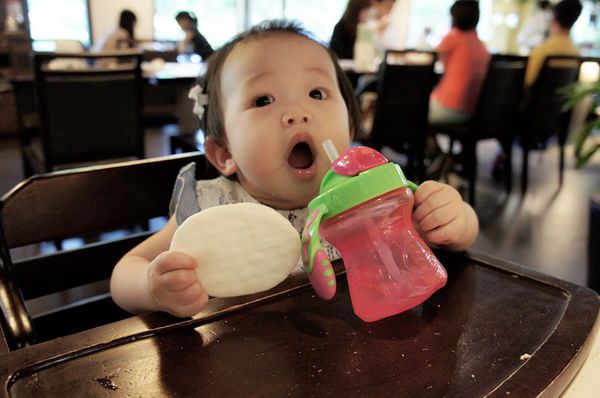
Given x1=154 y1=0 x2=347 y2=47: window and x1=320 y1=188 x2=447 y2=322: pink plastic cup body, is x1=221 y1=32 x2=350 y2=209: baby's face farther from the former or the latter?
x1=154 y1=0 x2=347 y2=47: window

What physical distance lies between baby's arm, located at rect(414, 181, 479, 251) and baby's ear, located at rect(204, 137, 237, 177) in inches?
13.7

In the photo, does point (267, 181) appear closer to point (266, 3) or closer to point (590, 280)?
point (590, 280)

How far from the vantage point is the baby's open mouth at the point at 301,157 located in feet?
2.58

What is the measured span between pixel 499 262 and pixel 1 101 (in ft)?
12.8

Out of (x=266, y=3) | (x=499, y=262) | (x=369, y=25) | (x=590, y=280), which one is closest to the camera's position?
(x=499, y=262)

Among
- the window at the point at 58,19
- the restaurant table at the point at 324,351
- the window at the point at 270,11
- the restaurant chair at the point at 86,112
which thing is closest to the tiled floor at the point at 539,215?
the restaurant chair at the point at 86,112

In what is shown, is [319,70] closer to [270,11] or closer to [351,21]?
[351,21]

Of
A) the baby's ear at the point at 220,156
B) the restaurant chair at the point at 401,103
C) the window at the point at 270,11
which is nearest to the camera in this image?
the baby's ear at the point at 220,156

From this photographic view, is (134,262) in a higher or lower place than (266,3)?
lower

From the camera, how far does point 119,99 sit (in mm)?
2320

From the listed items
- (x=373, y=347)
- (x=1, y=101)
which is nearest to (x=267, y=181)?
(x=373, y=347)

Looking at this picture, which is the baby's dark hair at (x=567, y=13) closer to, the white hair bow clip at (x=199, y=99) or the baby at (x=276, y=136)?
the baby at (x=276, y=136)

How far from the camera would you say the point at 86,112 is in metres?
2.26

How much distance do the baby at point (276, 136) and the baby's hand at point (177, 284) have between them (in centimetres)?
13
